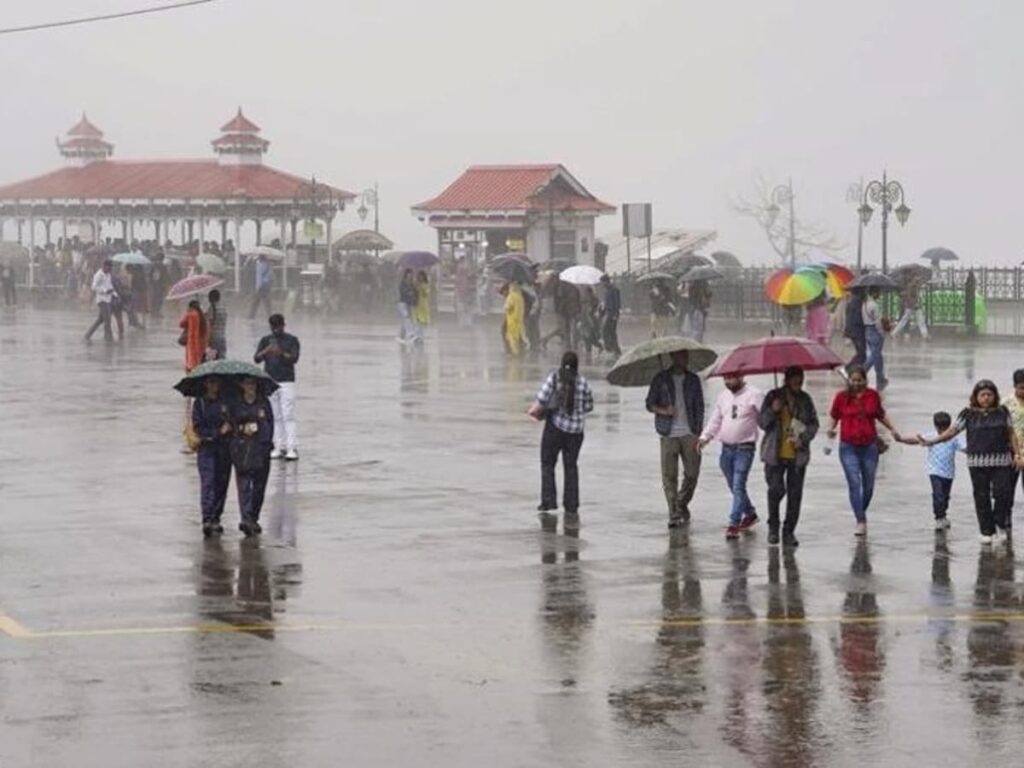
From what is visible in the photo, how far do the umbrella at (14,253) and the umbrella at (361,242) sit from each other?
9.93 metres

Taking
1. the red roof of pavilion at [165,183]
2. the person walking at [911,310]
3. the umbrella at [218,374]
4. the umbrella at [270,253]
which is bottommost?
the umbrella at [218,374]

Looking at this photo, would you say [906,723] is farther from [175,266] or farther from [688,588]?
[175,266]

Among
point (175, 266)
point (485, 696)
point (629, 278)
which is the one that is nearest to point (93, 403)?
point (485, 696)

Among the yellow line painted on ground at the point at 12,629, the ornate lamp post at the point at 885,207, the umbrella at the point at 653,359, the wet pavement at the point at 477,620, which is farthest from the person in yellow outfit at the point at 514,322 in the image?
the yellow line painted on ground at the point at 12,629

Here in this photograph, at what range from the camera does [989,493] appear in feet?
52.9

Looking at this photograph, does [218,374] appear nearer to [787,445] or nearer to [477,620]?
[787,445]

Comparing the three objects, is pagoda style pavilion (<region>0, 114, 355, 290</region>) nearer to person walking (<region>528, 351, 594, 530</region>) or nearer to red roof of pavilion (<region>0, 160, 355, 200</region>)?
red roof of pavilion (<region>0, 160, 355, 200</region>)

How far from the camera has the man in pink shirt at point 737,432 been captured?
16.6 m

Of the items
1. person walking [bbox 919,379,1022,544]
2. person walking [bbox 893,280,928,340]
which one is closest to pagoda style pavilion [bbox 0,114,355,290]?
person walking [bbox 893,280,928,340]

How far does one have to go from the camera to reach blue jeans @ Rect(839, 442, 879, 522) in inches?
645

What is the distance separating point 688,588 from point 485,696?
358 centimetres

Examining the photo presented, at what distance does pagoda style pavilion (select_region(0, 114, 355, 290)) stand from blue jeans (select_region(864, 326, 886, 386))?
31.3 metres

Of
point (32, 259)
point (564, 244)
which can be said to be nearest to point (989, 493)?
point (564, 244)

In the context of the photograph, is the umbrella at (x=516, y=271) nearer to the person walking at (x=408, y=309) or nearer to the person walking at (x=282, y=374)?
the person walking at (x=408, y=309)
